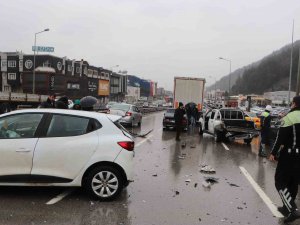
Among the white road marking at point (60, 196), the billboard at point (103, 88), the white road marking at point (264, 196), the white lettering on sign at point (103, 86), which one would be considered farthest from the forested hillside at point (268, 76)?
the white road marking at point (60, 196)

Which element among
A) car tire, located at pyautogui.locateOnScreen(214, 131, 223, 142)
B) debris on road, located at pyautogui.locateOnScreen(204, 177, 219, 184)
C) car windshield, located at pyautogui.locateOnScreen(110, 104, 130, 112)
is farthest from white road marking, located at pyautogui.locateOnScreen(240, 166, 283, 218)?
car windshield, located at pyautogui.locateOnScreen(110, 104, 130, 112)

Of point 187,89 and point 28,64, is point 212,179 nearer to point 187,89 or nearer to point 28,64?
point 187,89

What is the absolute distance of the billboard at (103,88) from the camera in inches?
4021

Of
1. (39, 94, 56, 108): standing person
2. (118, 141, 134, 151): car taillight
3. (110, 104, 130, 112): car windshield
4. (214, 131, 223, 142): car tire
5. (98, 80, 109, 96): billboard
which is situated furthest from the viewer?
(98, 80, 109, 96): billboard

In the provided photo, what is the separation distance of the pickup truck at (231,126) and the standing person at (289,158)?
1036 centimetres

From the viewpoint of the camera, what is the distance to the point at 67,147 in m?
6.34

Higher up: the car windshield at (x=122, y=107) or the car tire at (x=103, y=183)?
the car windshield at (x=122, y=107)

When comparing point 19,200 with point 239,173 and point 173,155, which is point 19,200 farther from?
point 173,155

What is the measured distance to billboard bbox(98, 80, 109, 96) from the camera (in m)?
102

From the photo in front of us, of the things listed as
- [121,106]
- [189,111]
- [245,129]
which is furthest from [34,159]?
[189,111]

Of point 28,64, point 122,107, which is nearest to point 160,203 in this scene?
point 122,107

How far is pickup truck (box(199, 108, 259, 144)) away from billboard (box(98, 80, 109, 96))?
85082mm

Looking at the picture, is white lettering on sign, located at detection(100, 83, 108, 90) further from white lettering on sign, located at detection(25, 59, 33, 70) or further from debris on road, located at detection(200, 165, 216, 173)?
debris on road, located at detection(200, 165, 216, 173)

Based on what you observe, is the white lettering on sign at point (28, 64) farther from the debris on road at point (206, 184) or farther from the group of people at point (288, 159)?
the group of people at point (288, 159)
